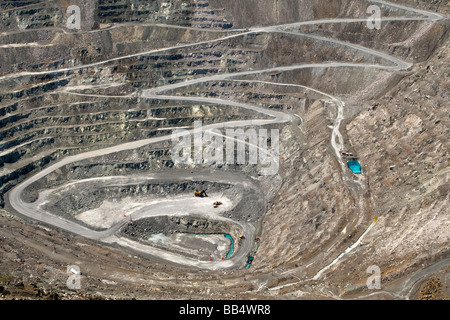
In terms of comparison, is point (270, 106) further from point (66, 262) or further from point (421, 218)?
point (66, 262)

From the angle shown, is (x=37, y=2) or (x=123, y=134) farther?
(x=37, y=2)

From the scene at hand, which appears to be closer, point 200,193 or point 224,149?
point 200,193

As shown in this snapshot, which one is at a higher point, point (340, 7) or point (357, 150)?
point (340, 7)

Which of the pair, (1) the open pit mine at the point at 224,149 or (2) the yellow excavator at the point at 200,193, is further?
(2) the yellow excavator at the point at 200,193

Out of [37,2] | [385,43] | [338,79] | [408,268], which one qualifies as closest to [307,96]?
[338,79]

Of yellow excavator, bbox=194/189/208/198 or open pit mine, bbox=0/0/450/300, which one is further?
yellow excavator, bbox=194/189/208/198

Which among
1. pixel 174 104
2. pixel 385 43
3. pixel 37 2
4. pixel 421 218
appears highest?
pixel 37 2

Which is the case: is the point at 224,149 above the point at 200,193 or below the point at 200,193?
above

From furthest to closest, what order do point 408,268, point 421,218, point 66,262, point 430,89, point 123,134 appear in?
point 123,134 < point 430,89 < point 66,262 < point 421,218 < point 408,268
